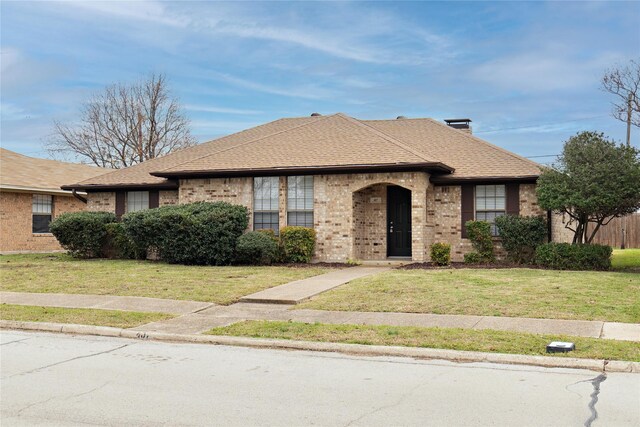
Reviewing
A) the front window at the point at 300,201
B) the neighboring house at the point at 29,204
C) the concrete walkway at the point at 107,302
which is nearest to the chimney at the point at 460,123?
the front window at the point at 300,201

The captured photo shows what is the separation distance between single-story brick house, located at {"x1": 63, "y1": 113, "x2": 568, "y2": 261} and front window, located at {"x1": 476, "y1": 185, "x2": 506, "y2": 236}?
0.10 ft

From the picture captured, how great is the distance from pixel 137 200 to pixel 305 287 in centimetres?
1232

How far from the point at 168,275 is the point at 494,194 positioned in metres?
10.5

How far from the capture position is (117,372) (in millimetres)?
7840

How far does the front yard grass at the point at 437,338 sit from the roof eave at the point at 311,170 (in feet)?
33.2

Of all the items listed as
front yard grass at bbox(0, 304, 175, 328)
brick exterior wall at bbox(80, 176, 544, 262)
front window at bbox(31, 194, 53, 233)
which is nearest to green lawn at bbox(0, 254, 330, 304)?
front yard grass at bbox(0, 304, 175, 328)

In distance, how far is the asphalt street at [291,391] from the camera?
594cm

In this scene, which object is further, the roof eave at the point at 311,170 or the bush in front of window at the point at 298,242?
the bush in front of window at the point at 298,242

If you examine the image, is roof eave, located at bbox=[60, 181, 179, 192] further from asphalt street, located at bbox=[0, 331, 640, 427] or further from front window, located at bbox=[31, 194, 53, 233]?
asphalt street, located at bbox=[0, 331, 640, 427]

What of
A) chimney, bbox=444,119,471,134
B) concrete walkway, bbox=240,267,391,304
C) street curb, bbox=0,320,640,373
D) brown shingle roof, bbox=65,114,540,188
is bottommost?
street curb, bbox=0,320,640,373

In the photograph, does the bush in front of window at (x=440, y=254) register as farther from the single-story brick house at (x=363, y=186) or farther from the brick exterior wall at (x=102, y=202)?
the brick exterior wall at (x=102, y=202)

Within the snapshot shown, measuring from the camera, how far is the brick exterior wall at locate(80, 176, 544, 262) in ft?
67.5

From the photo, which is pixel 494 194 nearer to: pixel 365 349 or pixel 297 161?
pixel 297 161

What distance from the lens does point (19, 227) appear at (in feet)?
93.0
